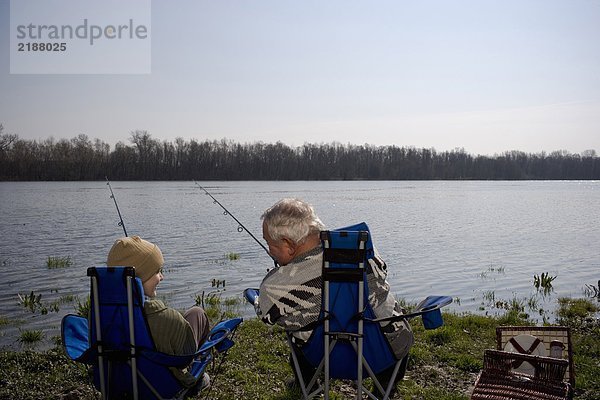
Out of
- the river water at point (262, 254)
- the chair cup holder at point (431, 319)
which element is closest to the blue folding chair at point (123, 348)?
the chair cup holder at point (431, 319)

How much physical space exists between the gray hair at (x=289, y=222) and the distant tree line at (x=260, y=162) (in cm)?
7965

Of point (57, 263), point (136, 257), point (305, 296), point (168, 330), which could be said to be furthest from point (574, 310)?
point (57, 263)

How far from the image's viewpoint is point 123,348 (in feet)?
10.9

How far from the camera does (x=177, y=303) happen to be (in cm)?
942

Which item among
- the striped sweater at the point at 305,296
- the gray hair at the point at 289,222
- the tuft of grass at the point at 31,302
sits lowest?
the tuft of grass at the point at 31,302

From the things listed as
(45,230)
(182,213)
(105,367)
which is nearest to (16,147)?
(182,213)

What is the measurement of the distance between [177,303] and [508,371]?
671cm

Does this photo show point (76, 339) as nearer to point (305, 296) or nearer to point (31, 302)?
point (305, 296)

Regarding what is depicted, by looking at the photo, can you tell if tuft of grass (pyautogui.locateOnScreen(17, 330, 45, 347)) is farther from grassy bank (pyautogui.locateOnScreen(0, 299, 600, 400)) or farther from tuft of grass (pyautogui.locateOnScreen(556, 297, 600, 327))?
tuft of grass (pyautogui.locateOnScreen(556, 297, 600, 327))

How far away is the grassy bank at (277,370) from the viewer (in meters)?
4.55

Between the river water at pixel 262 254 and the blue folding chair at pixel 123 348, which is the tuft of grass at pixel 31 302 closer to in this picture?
the river water at pixel 262 254

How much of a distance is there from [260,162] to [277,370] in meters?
105

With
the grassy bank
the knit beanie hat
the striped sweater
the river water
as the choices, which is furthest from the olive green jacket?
the river water

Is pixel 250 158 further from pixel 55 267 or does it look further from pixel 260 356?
pixel 260 356
